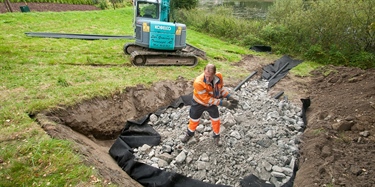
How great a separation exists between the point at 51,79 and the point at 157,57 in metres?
3.52

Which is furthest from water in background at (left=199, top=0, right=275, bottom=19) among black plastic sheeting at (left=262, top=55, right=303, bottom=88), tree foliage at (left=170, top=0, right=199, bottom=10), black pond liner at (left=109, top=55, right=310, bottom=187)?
black pond liner at (left=109, top=55, right=310, bottom=187)

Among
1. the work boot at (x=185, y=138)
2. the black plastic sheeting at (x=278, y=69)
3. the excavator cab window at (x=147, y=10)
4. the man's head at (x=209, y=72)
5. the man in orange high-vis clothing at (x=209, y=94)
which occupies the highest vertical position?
the excavator cab window at (x=147, y=10)

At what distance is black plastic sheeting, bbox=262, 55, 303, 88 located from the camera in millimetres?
9141

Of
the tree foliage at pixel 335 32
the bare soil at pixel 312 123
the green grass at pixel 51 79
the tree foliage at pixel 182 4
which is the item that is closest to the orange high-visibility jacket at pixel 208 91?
the bare soil at pixel 312 123

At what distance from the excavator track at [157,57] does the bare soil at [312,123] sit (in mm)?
1574

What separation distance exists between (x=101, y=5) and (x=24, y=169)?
947 inches

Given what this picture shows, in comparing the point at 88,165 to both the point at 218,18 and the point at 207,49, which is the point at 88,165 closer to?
the point at 207,49

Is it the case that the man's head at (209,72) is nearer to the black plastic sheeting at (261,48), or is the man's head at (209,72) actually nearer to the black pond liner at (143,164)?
the black pond liner at (143,164)

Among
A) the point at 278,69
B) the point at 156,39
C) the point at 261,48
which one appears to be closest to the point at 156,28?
the point at 156,39

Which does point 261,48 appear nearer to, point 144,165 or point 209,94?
point 209,94

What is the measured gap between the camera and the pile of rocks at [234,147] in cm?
448

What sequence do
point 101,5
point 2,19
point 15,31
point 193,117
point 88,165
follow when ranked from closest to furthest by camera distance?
1. point 88,165
2. point 193,117
3. point 15,31
4. point 2,19
5. point 101,5

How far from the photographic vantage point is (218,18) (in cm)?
1585

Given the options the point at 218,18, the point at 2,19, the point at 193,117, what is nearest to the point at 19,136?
the point at 193,117
